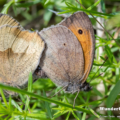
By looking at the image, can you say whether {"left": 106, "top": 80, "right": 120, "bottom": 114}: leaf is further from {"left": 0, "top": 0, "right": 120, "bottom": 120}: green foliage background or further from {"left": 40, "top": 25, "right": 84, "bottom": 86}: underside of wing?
{"left": 40, "top": 25, "right": 84, "bottom": 86}: underside of wing

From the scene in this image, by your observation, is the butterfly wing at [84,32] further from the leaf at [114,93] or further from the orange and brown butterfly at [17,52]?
the orange and brown butterfly at [17,52]

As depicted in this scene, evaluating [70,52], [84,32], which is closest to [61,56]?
[70,52]

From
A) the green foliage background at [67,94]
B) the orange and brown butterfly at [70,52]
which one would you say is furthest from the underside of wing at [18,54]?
the green foliage background at [67,94]

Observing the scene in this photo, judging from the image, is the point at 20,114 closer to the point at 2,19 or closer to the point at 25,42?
the point at 25,42

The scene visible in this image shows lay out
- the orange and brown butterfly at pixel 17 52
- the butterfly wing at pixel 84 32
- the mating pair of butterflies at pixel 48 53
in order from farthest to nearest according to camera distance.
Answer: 1. the orange and brown butterfly at pixel 17 52
2. the mating pair of butterflies at pixel 48 53
3. the butterfly wing at pixel 84 32

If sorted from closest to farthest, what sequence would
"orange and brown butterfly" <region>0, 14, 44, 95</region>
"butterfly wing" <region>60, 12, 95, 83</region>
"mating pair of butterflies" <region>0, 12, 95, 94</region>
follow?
"butterfly wing" <region>60, 12, 95, 83</region> → "mating pair of butterflies" <region>0, 12, 95, 94</region> → "orange and brown butterfly" <region>0, 14, 44, 95</region>

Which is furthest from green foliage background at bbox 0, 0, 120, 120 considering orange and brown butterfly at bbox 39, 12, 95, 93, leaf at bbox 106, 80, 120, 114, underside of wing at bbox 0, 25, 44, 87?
underside of wing at bbox 0, 25, 44, 87

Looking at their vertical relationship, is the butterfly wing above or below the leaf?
above
